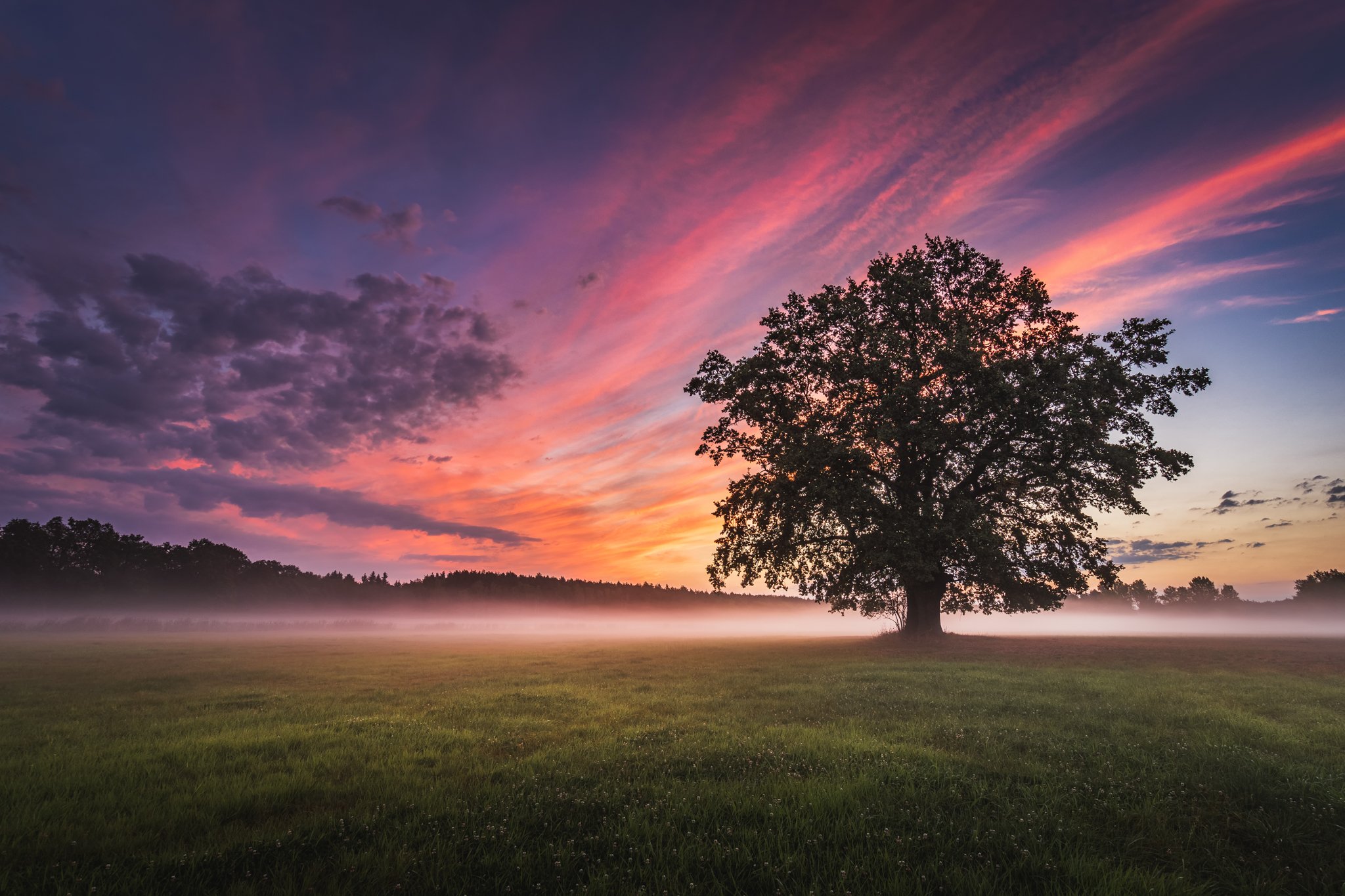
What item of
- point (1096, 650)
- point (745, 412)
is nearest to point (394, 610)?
point (745, 412)

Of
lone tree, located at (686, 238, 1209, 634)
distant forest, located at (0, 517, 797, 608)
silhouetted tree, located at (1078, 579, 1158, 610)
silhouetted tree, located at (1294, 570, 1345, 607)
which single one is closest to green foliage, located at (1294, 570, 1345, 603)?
silhouetted tree, located at (1294, 570, 1345, 607)

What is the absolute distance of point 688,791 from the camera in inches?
313

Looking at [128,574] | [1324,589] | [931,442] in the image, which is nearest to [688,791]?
[931,442]

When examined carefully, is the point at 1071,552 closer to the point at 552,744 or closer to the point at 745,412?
the point at 745,412

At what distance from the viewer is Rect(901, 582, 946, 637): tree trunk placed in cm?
3391

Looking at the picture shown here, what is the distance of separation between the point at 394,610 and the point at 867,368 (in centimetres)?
17540

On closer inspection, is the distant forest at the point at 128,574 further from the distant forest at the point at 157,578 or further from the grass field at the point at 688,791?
the grass field at the point at 688,791

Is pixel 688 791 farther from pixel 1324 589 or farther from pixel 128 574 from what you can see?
pixel 1324 589

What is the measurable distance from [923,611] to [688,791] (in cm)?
3122

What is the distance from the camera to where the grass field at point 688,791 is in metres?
5.74

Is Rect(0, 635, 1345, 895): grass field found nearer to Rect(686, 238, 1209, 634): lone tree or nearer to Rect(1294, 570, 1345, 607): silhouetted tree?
Rect(686, 238, 1209, 634): lone tree

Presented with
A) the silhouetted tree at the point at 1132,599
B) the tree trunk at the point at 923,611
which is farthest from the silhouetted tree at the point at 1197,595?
the tree trunk at the point at 923,611

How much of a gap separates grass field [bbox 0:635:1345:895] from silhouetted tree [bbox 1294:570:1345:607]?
201 metres

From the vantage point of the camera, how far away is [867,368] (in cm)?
2998
